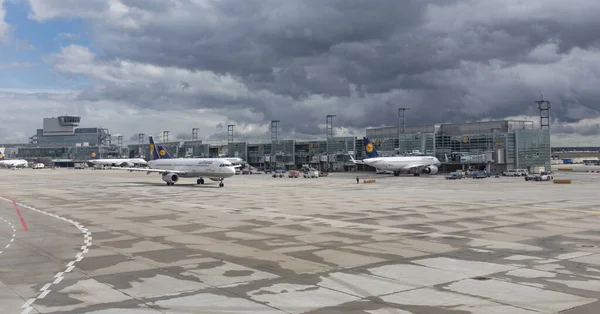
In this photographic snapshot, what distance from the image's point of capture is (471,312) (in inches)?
493

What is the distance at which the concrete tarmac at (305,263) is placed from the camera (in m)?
13.5

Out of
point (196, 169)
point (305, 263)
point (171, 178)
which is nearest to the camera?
point (305, 263)

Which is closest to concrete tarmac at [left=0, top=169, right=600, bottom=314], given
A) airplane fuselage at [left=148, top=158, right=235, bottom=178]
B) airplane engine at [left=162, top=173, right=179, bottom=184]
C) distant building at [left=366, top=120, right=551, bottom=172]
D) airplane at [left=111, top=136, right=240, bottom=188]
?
airplane fuselage at [left=148, top=158, right=235, bottom=178]

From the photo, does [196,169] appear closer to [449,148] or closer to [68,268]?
[68,268]

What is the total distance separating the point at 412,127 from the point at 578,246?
166252mm

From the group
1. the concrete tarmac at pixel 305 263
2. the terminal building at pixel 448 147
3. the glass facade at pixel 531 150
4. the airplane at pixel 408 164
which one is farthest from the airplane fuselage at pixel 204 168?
the glass facade at pixel 531 150

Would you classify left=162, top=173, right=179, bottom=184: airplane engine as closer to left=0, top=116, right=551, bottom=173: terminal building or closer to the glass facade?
left=0, top=116, right=551, bottom=173: terminal building

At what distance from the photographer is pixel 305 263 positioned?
18969 millimetres

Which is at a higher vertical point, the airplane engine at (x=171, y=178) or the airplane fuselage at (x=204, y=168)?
the airplane fuselage at (x=204, y=168)

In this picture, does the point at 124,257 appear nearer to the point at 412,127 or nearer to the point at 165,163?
the point at 165,163

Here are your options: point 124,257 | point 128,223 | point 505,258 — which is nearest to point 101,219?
point 128,223

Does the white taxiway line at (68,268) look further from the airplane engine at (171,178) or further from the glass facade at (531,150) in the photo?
the glass facade at (531,150)

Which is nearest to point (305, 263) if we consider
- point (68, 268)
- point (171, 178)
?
point (68, 268)

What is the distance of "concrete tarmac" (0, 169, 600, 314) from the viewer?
44.4ft
